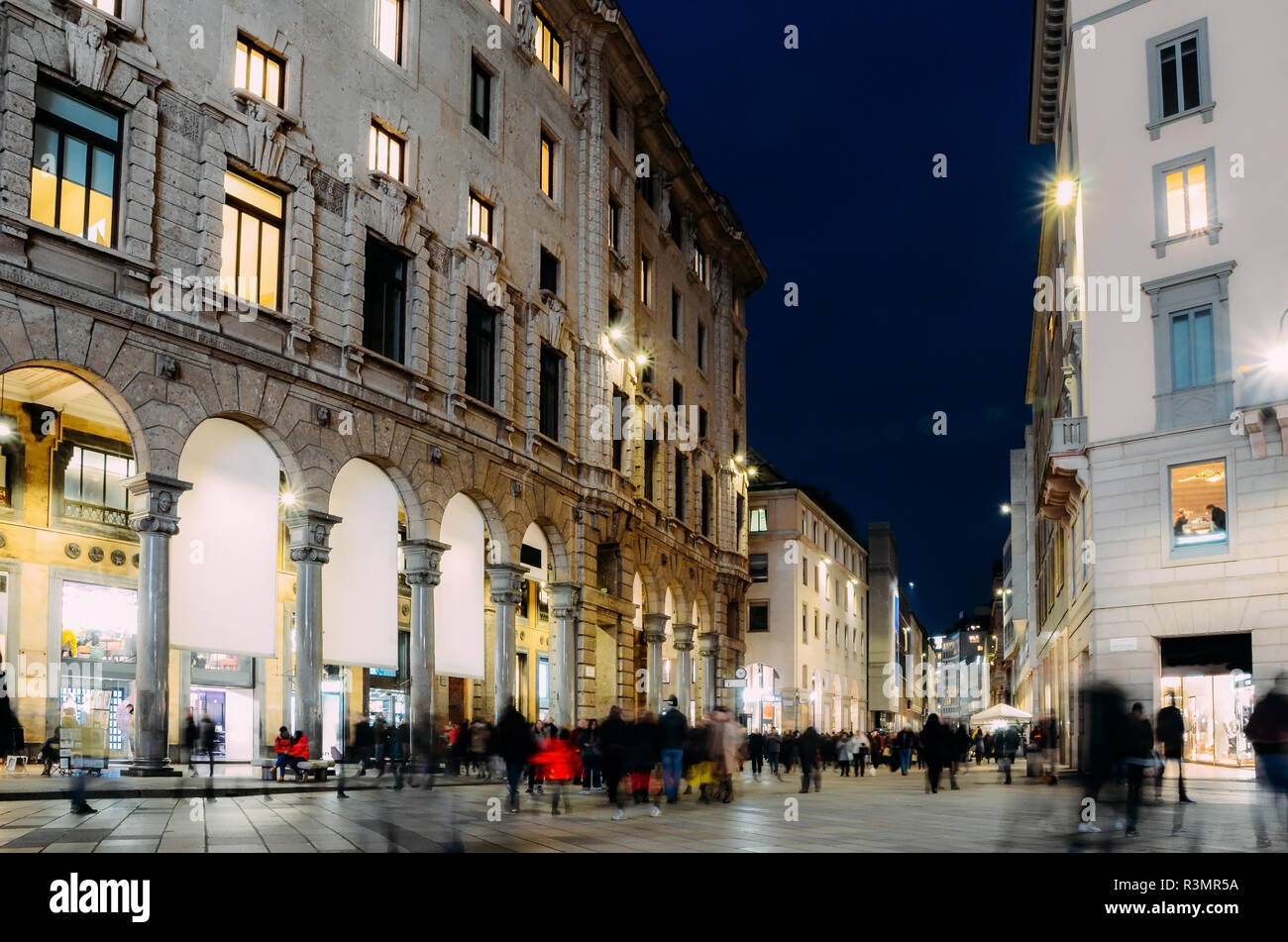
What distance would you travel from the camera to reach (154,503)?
20.9m

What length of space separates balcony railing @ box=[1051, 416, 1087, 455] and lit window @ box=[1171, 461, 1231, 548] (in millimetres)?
2603

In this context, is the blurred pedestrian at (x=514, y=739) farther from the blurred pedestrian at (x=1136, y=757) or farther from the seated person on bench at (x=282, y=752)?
the blurred pedestrian at (x=1136, y=757)

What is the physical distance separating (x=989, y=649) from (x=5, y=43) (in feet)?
590

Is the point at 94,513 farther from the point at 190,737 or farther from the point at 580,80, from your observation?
the point at 580,80

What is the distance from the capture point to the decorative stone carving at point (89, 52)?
2003 centimetres

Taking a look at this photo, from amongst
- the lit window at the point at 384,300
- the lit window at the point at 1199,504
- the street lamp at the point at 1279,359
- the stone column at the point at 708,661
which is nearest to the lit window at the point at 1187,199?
the street lamp at the point at 1279,359

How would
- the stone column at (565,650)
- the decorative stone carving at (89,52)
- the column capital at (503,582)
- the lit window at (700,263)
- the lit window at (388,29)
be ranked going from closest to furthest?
the decorative stone carving at (89,52) → the lit window at (388,29) → the column capital at (503,582) → the stone column at (565,650) → the lit window at (700,263)

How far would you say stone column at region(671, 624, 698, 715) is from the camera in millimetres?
47438

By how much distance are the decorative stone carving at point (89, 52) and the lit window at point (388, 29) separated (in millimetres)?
8132

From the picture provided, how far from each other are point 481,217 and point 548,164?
5282 millimetres

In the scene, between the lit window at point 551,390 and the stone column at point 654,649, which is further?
the stone column at point 654,649

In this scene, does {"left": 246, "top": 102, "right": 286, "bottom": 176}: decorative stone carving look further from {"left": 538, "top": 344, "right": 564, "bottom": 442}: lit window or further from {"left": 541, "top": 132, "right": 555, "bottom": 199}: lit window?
{"left": 541, "top": 132, "right": 555, "bottom": 199}: lit window
